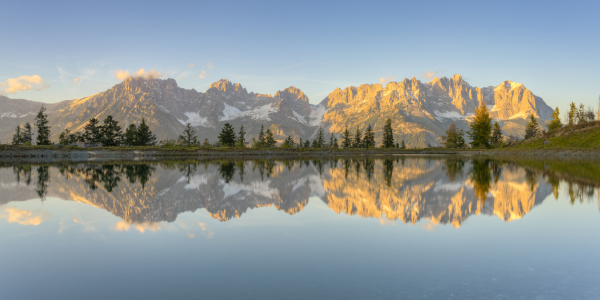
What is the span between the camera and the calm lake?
733 centimetres

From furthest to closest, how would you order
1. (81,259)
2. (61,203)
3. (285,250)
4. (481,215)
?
(61,203) → (481,215) → (285,250) → (81,259)

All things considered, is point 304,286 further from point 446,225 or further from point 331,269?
point 446,225

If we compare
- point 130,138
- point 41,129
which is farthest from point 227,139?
point 41,129

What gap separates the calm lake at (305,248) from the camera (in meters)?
7.33

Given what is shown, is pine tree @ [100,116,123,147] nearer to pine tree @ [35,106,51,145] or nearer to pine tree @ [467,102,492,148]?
pine tree @ [35,106,51,145]

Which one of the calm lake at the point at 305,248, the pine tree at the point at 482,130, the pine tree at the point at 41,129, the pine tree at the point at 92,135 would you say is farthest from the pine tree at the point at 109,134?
the pine tree at the point at 482,130

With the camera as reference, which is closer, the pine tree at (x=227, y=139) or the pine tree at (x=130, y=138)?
the pine tree at (x=130, y=138)

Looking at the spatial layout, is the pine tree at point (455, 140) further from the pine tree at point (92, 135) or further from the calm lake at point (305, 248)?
the calm lake at point (305, 248)

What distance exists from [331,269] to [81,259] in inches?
270

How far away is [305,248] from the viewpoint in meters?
10.3

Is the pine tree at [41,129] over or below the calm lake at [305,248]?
over

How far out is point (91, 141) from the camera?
127562 mm

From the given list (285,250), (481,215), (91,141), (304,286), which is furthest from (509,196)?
(91,141)

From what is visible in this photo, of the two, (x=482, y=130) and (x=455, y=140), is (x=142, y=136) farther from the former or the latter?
(x=482, y=130)
